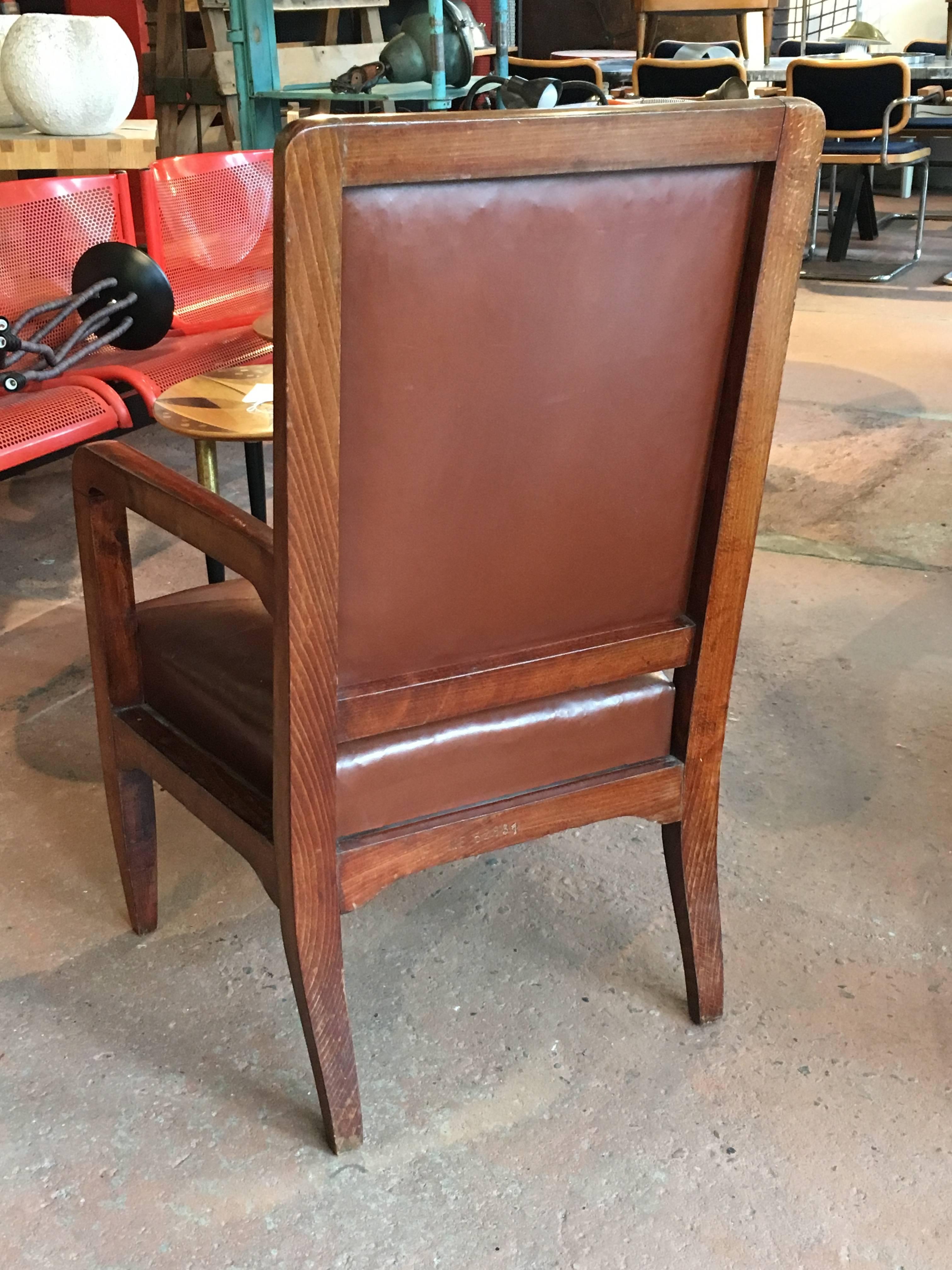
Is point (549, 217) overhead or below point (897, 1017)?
overhead

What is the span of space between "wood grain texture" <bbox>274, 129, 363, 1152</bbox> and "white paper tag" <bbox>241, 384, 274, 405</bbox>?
1153mm

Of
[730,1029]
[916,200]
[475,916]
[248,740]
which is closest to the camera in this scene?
[248,740]

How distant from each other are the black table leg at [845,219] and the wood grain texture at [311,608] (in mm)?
5809

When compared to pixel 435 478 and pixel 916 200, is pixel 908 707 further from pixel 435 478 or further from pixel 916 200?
pixel 916 200

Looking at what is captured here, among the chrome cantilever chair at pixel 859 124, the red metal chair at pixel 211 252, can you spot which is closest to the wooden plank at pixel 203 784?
the red metal chair at pixel 211 252

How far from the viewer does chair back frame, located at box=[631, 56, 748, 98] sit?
232 inches

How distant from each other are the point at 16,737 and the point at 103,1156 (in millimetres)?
965

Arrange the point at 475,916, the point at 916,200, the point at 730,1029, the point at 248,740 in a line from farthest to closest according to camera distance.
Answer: the point at 916,200, the point at 475,916, the point at 730,1029, the point at 248,740

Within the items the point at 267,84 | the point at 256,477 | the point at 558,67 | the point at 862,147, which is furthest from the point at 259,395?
the point at 558,67

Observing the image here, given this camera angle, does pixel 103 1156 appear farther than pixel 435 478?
Yes

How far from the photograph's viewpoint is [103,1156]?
1.28 metres

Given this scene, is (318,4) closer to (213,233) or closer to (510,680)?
(213,233)

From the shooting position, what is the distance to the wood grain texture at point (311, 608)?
2.81 feet

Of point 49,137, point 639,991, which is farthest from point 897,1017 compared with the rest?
point 49,137
